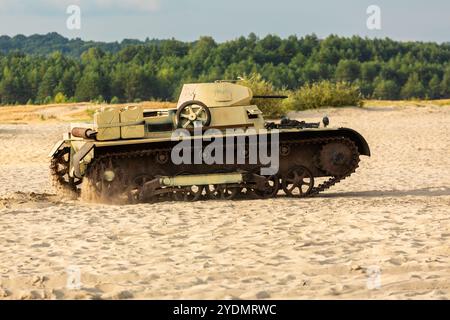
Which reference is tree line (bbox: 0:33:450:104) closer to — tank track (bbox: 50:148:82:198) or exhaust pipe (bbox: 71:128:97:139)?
tank track (bbox: 50:148:82:198)

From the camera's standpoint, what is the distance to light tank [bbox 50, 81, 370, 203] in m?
14.9

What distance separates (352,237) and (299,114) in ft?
85.8

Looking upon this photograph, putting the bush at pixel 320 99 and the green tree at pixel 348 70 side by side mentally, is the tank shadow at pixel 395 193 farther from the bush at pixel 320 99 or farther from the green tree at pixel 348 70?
the green tree at pixel 348 70

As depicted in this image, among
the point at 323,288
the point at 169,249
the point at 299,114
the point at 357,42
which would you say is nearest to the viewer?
the point at 323,288

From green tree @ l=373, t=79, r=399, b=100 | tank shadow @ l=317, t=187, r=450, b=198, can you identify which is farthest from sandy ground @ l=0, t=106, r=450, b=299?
green tree @ l=373, t=79, r=399, b=100

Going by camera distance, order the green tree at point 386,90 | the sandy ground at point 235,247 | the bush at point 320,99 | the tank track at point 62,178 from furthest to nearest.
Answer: the green tree at point 386,90, the bush at point 320,99, the tank track at point 62,178, the sandy ground at point 235,247

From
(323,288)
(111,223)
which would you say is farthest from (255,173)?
(323,288)

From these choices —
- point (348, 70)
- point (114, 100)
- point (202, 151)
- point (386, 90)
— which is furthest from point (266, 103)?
point (348, 70)

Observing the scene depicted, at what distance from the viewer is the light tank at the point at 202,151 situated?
14.9 metres

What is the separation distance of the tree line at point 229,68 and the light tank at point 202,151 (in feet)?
162

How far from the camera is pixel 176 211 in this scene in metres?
13.7

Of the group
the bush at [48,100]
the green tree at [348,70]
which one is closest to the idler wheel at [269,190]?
the bush at [48,100]

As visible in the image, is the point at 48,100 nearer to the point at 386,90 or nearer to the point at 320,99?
the point at 386,90

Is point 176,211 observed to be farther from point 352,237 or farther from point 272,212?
point 352,237
